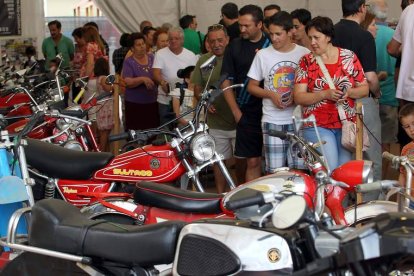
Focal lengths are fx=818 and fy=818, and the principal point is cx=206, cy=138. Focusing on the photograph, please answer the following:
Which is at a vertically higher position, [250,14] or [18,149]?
[250,14]

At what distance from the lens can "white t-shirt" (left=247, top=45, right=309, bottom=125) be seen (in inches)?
Answer: 242

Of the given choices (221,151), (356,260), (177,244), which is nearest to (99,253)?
(177,244)

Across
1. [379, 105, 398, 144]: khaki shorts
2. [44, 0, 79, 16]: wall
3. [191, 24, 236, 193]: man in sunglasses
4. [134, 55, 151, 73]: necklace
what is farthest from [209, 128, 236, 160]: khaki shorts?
[44, 0, 79, 16]: wall

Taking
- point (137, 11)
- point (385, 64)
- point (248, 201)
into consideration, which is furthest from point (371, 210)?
point (137, 11)

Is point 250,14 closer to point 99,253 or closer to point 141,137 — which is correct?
point 141,137

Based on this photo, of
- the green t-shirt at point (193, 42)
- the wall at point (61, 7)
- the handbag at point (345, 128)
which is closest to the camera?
the handbag at point (345, 128)

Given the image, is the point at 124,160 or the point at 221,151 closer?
the point at 124,160

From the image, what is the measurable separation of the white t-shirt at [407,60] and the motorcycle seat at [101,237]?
3.73 meters

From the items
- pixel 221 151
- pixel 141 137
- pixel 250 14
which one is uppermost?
pixel 250 14

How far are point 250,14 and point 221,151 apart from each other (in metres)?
1.33

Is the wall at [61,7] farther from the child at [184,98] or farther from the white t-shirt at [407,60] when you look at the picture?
the white t-shirt at [407,60]

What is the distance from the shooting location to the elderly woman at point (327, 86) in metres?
5.61

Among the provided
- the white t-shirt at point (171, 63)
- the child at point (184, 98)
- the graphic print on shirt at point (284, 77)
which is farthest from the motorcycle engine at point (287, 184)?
the white t-shirt at point (171, 63)

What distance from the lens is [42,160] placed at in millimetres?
5551
